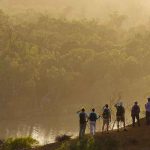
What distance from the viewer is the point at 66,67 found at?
162 meters

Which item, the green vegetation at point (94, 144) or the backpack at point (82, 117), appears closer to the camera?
the green vegetation at point (94, 144)

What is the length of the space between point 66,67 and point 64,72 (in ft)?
22.1

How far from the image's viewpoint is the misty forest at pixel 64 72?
5566 inches

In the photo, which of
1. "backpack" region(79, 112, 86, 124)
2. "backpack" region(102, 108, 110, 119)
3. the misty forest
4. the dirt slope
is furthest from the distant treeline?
"backpack" region(79, 112, 86, 124)

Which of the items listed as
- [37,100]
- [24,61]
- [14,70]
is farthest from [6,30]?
[37,100]

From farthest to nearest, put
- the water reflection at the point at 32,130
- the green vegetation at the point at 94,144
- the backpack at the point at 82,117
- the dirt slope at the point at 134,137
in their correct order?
the water reflection at the point at 32,130 → the backpack at the point at 82,117 → the dirt slope at the point at 134,137 → the green vegetation at the point at 94,144

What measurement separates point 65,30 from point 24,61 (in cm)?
3741

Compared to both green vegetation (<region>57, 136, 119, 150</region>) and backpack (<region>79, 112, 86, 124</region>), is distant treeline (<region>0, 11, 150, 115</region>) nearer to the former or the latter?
backpack (<region>79, 112, 86, 124</region>)

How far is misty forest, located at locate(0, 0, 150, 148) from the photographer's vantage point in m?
141

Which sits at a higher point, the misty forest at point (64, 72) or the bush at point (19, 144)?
the misty forest at point (64, 72)

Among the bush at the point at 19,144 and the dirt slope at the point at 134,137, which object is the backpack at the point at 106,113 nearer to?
the dirt slope at the point at 134,137

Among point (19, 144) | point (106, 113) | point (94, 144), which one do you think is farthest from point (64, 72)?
point (94, 144)

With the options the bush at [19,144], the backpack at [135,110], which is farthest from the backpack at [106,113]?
the bush at [19,144]

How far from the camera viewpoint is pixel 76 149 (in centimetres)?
2781
